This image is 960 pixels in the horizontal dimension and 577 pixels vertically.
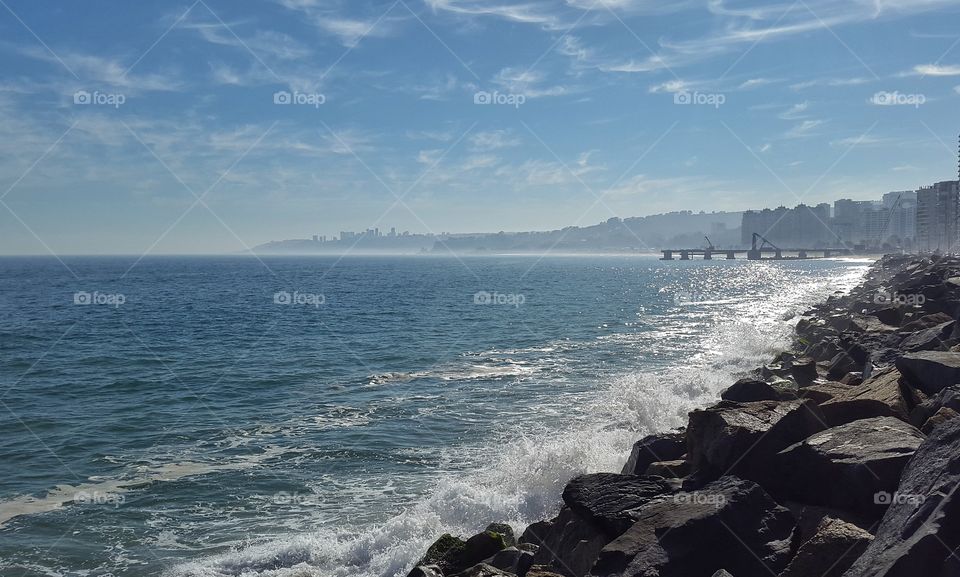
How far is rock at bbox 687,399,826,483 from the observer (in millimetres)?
10391

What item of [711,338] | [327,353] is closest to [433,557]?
[327,353]

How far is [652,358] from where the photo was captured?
3666 centimetres

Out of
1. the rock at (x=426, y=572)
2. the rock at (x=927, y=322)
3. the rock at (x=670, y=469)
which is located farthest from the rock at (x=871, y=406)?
the rock at (x=927, y=322)

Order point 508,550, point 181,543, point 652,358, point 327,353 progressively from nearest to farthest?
1. point 508,550
2. point 181,543
3. point 652,358
4. point 327,353

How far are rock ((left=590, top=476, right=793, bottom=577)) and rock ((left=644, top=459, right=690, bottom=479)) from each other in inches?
112

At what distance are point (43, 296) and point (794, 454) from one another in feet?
318

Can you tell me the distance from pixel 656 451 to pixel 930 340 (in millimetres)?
8574

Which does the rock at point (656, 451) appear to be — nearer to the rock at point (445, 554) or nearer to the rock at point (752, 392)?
the rock at point (752, 392)

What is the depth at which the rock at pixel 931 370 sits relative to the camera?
12023 millimetres

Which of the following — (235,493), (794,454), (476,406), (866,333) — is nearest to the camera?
(794,454)

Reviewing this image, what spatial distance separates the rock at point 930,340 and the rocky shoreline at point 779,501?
4.06 meters

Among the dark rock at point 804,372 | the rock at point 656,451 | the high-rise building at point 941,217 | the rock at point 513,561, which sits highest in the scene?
the high-rise building at point 941,217

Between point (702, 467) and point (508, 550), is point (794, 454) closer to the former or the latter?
point (702, 467)

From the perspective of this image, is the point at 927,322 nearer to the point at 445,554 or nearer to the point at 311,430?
the point at 445,554
